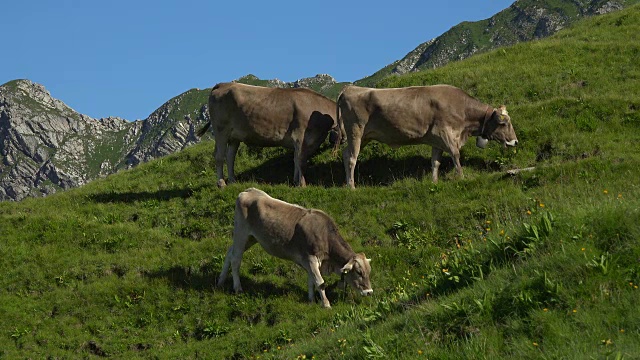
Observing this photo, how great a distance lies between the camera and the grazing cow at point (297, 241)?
673 inches

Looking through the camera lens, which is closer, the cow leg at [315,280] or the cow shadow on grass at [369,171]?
the cow leg at [315,280]

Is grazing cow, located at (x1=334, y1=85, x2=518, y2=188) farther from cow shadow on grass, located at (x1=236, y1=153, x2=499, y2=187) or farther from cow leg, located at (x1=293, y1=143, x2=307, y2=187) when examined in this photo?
cow leg, located at (x1=293, y1=143, x2=307, y2=187)

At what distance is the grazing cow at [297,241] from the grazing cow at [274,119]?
21.3 feet

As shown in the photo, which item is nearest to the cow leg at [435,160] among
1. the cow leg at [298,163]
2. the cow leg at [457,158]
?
the cow leg at [457,158]

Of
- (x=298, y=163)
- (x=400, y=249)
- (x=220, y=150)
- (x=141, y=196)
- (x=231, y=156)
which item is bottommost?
(x=400, y=249)

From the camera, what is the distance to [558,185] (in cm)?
2016

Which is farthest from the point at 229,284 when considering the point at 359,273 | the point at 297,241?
the point at 359,273

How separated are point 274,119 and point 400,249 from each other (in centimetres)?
839

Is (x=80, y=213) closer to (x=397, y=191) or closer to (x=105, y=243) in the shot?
(x=105, y=243)

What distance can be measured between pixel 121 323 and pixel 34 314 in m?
2.52

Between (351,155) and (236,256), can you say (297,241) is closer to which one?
(236,256)

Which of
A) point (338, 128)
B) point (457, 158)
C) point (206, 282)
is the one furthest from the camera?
point (338, 128)

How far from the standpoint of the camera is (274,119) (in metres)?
25.6

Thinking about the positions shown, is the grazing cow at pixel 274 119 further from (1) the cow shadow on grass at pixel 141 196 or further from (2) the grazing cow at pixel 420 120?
(1) the cow shadow on grass at pixel 141 196
